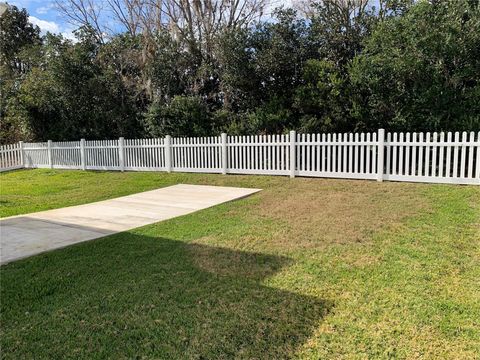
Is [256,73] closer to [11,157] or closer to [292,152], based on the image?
[292,152]

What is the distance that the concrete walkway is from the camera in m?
4.89

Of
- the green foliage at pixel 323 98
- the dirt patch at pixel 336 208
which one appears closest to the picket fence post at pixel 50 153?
the green foliage at pixel 323 98

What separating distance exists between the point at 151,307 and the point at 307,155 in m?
7.03

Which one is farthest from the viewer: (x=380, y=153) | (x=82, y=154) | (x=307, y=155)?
(x=82, y=154)

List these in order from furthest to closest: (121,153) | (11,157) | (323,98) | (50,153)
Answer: (11,157) < (50,153) < (121,153) < (323,98)

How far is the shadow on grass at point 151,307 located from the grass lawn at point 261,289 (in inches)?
0.5

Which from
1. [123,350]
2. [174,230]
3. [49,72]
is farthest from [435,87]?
[49,72]

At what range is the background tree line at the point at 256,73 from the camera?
8609mm

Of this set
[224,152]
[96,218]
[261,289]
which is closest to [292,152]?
[224,152]

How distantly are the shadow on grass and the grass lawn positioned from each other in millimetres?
12

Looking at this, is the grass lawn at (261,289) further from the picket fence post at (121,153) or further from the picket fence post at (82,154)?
the picket fence post at (82,154)

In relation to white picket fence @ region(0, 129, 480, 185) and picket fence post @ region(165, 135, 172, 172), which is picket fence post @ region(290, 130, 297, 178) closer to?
white picket fence @ region(0, 129, 480, 185)

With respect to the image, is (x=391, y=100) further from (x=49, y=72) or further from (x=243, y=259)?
(x=49, y=72)

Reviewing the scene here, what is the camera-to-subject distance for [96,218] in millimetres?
6305
